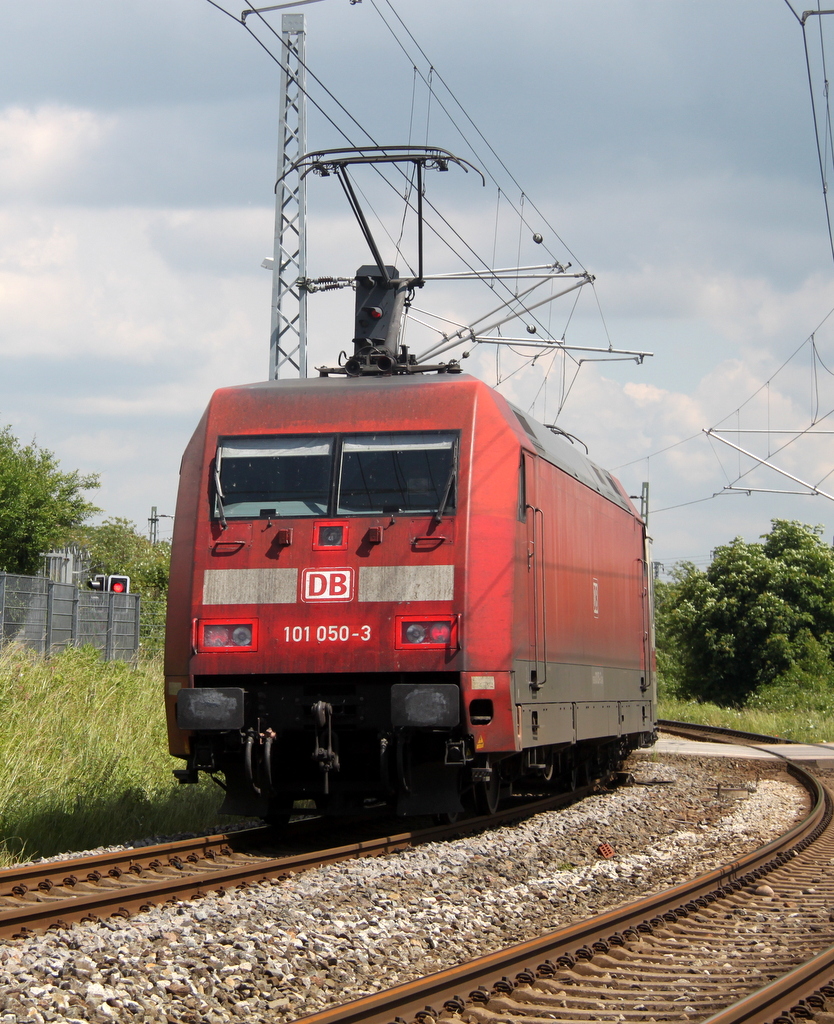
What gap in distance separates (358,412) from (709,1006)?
230 inches

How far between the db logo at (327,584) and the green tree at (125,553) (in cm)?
4147

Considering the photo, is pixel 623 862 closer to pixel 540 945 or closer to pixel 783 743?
pixel 540 945

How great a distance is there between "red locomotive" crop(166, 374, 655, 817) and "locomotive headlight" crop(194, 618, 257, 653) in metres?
0.01

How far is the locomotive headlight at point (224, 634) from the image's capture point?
944cm

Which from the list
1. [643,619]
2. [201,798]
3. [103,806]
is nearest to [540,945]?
[103,806]

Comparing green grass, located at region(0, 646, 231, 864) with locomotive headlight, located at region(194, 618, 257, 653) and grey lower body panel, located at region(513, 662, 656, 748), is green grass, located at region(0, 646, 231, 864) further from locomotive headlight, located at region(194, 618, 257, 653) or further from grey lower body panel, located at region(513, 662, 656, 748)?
grey lower body panel, located at region(513, 662, 656, 748)

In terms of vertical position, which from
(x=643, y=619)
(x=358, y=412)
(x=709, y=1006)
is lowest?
(x=709, y=1006)

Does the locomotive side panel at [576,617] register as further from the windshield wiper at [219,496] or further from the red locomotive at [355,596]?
the windshield wiper at [219,496]

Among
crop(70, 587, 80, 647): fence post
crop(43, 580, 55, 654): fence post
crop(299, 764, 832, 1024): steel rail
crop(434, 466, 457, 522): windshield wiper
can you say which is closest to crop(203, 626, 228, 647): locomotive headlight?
crop(434, 466, 457, 522): windshield wiper

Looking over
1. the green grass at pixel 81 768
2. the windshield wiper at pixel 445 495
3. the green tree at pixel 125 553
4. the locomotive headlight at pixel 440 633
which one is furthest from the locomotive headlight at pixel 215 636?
the green tree at pixel 125 553

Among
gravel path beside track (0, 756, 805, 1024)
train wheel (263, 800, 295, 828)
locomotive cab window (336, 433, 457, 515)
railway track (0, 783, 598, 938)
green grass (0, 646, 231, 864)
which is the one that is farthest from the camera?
train wheel (263, 800, 295, 828)

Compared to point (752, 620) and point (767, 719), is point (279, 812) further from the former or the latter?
point (752, 620)

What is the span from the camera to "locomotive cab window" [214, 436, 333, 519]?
9.75m

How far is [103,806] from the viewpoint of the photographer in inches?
427
